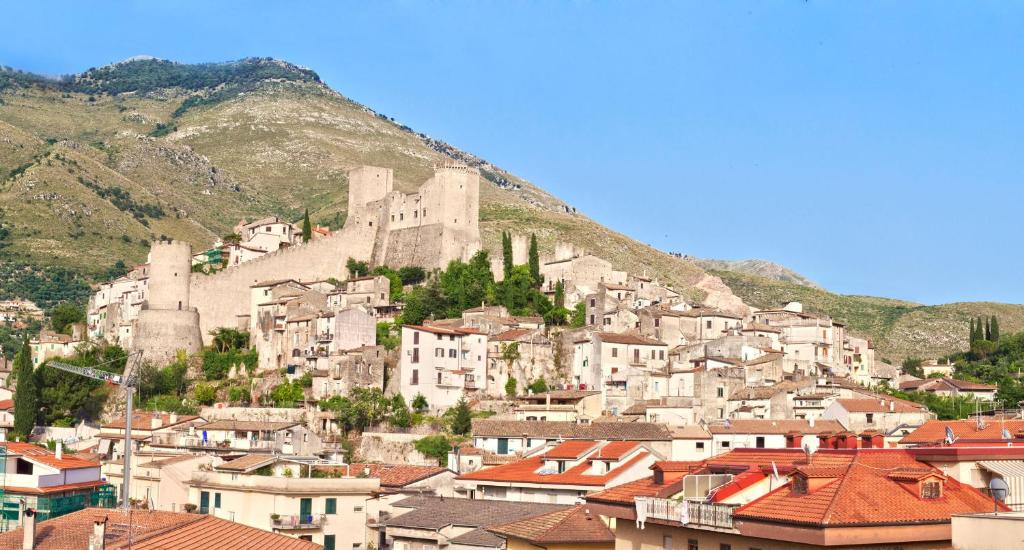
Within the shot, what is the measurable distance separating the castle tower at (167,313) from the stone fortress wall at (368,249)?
101 millimetres

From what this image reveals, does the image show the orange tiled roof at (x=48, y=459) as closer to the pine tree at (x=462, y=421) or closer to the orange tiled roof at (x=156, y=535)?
the orange tiled roof at (x=156, y=535)

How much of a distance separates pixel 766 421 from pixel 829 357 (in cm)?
2497

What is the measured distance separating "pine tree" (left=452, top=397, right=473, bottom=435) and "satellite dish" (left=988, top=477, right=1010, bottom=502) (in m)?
52.0

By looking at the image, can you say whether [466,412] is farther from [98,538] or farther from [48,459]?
[98,538]

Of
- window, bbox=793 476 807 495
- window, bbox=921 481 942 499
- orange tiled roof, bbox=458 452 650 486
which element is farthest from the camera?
orange tiled roof, bbox=458 452 650 486

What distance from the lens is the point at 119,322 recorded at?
9456cm

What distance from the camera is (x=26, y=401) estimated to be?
3049 inches

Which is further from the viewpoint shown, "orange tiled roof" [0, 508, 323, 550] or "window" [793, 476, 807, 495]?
"orange tiled roof" [0, 508, 323, 550]

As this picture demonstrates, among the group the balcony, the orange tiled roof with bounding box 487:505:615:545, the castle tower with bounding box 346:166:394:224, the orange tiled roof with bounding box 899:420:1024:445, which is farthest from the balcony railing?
the castle tower with bounding box 346:166:394:224

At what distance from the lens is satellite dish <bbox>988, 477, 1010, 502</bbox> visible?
18.4 m

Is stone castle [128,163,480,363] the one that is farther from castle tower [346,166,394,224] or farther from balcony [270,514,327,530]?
balcony [270,514,327,530]

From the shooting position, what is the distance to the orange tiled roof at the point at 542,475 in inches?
1683

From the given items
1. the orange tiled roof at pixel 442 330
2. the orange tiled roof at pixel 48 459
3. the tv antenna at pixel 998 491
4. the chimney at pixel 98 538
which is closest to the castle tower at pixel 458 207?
the orange tiled roof at pixel 442 330

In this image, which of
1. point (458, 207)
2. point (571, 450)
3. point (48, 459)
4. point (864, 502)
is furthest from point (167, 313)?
point (864, 502)
